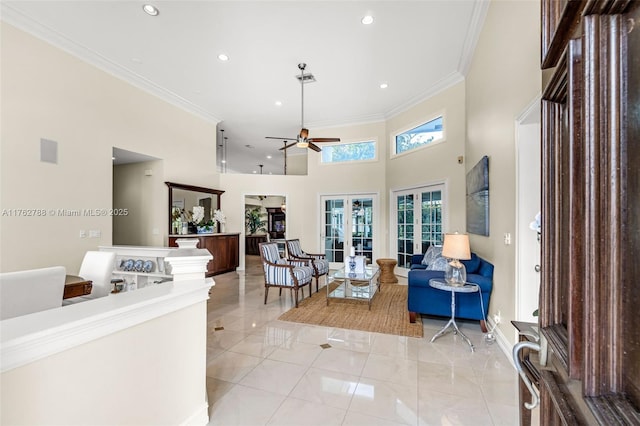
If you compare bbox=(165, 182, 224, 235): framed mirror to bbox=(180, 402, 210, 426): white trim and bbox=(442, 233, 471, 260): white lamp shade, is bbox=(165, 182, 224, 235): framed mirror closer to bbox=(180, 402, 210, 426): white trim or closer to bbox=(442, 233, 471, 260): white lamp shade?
bbox=(180, 402, 210, 426): white trim

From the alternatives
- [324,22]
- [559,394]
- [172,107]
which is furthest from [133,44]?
[559,394]

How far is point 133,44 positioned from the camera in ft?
12.8

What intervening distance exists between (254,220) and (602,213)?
11.3 metres

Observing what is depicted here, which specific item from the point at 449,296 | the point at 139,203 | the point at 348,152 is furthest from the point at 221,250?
the point at 449,296

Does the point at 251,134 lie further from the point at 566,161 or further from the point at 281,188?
the point at 566,161

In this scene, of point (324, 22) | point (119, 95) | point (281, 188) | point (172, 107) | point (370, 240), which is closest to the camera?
point (324, 22)

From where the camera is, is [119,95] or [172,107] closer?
[119,95]

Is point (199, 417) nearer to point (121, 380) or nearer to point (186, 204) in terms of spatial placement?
point (121, 380)

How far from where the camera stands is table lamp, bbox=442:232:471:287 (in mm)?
2754

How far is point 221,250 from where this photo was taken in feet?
21.1

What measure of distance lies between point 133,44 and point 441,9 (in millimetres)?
4251

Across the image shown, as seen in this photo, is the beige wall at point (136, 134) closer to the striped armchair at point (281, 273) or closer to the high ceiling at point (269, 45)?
the high ceiling at point (269, 45)

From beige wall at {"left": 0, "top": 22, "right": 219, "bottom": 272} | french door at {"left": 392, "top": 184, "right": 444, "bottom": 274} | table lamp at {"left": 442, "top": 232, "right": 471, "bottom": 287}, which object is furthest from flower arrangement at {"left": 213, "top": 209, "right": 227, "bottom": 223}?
table lamp at {"left": 442, "top": 232, "right": 471, "bottom": 287}

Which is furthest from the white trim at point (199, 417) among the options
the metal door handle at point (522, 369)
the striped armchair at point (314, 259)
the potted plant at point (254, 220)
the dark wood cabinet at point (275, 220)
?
the dark wood cabinet at point (275, 220)
